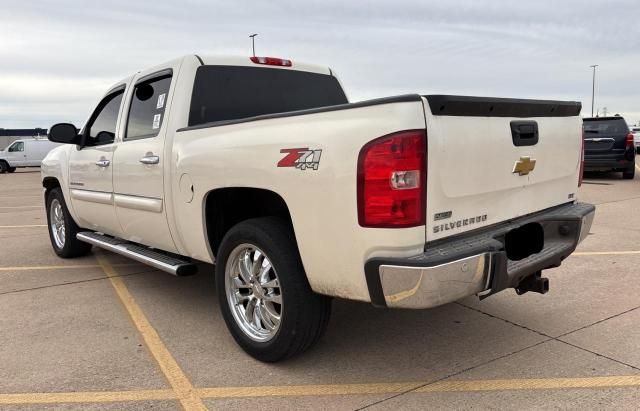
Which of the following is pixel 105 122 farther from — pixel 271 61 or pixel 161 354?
pixel 161 354

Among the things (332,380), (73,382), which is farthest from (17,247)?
(332,380)

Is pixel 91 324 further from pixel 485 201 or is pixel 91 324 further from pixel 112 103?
pixel 485 201

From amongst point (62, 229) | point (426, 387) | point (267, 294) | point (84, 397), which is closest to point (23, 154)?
point (62, 229)

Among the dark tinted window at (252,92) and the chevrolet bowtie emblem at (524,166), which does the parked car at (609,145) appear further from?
the chevrolet bowtie emblem at (524,166)

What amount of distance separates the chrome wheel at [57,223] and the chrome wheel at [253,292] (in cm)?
381

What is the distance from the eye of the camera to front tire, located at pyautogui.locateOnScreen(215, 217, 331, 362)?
305 centimetres

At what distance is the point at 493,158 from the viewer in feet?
9.89

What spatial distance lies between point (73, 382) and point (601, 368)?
3136 millimetres

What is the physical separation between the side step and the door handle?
2.48 ft

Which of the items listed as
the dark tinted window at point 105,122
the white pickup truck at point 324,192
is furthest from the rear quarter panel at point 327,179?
the dark tinted window at point 105,122

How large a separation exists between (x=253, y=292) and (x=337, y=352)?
0.69 metres

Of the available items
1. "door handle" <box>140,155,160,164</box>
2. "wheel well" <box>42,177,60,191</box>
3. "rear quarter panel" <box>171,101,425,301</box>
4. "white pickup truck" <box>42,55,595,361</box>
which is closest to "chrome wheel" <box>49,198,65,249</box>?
"wheel well" <box>42,177,60,191</box>

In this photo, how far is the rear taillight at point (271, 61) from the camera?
4.62 m

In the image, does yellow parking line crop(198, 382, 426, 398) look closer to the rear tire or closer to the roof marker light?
the roof marker light
